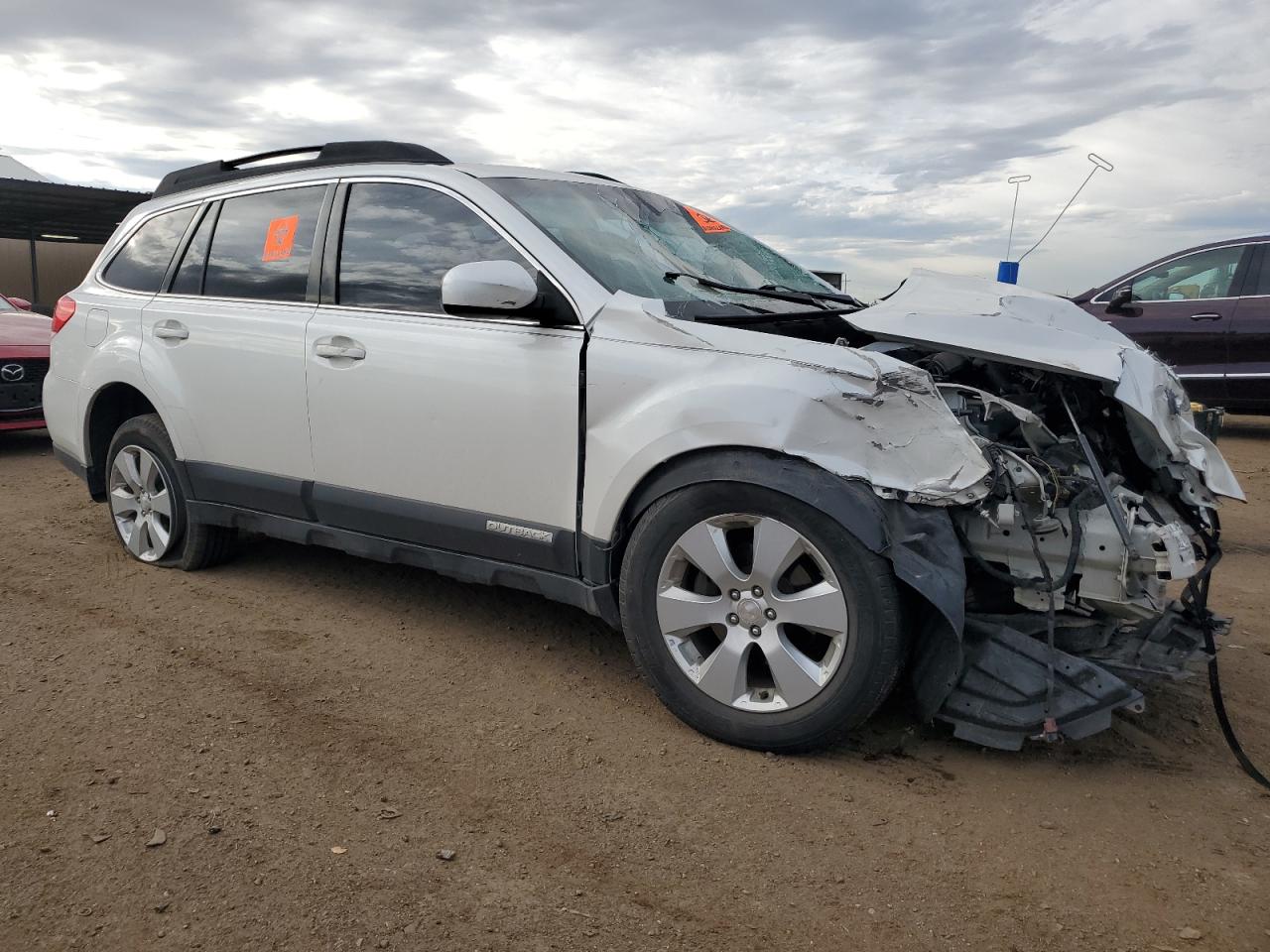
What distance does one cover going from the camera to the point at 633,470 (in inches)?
122

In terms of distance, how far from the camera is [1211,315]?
881 centimetres

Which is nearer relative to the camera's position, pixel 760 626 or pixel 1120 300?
pixel 760 626

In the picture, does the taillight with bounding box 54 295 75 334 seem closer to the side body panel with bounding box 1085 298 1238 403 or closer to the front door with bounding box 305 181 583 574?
the front door with bounding box 305 181 583 574

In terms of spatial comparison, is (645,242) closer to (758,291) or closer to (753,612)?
(758,291)

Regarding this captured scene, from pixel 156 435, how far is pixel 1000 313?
365cm

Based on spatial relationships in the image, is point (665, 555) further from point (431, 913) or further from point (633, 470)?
point (431, 913)

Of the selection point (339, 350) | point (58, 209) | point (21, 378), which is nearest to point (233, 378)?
point (339, 350)

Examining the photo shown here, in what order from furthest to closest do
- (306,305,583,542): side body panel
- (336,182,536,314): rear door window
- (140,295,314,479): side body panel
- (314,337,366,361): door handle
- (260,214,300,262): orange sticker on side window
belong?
1. (260,214,300,262): orange sticker on side window
2. (140,295,314,479): side body panel
3. (314,337,366,361): door handle
4. (336,182,536,314): rear door window
5. (306,305,583,542): side body panel

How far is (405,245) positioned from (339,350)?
0.47 metres

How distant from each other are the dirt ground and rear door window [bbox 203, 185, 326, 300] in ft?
4.65

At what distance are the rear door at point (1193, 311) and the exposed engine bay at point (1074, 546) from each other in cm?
604

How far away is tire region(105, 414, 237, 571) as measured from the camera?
461 cm

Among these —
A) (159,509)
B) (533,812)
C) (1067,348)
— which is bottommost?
(533,812)

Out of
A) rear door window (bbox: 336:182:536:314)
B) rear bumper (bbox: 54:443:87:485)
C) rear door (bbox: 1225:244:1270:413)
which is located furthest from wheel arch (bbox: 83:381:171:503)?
rear door (bbox: 1225:244:1270:413)
